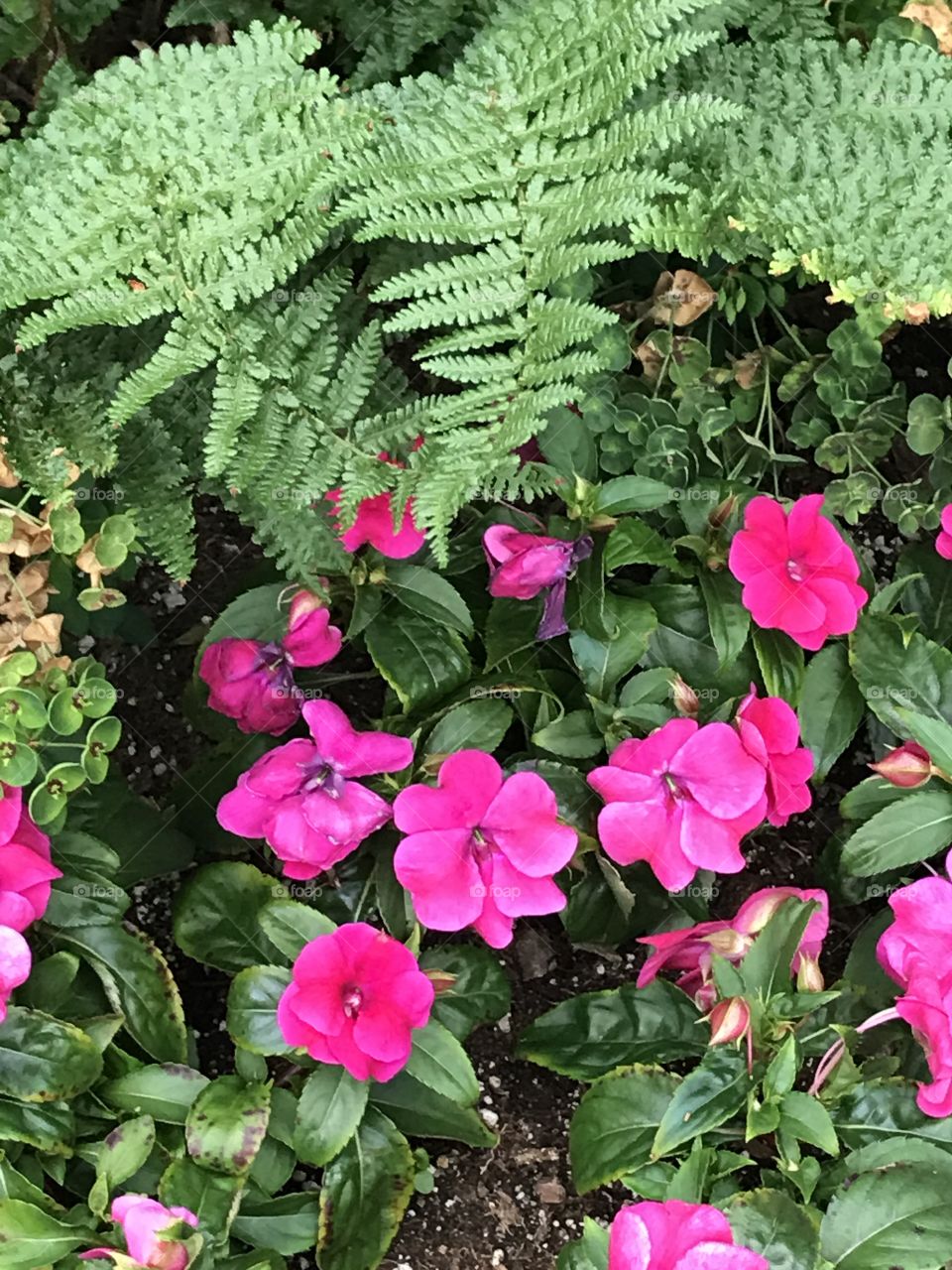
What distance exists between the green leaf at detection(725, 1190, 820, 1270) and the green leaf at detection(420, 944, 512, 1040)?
29 cm

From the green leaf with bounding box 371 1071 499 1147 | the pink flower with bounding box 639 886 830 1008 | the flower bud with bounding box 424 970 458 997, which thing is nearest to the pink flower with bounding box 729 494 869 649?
the pink flower with bounding box 639 886 830 1008

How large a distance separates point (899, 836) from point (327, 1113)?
2.07 ft

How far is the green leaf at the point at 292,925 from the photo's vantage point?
1.14 meters

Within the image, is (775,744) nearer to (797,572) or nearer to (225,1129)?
(797,572)

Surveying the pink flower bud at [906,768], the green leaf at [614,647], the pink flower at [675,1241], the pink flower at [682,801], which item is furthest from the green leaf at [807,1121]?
the green leaf at [614,647]

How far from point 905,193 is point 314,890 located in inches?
36.2

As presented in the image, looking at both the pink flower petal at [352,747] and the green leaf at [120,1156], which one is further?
the pink flower petal at [352,747]

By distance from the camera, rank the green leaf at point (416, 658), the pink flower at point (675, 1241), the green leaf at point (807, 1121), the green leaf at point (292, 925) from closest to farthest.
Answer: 1. the pink flower at point (675, 1241)
2. the green leaf at point (807, 1121)
3. the green leaf at point (292, 925)
4. the green leaf at point (416, 658)

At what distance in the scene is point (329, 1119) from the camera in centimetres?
110

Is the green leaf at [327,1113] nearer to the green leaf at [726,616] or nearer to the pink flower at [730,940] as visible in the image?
the pink flower at [730,940]

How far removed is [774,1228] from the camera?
104 centimetres

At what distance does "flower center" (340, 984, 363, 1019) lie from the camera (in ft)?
3.51

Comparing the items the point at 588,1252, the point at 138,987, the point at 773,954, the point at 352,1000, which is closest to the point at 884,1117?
the point at 773,954

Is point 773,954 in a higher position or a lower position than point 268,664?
lower
